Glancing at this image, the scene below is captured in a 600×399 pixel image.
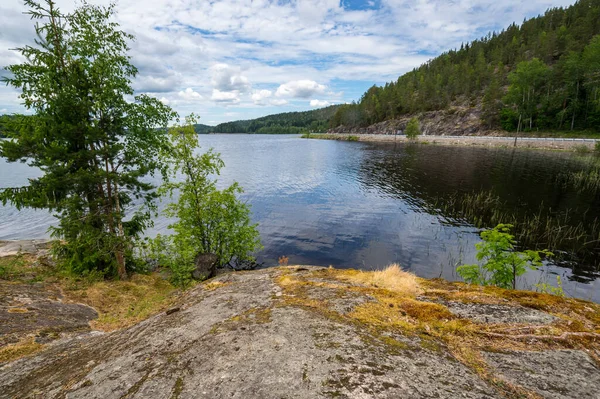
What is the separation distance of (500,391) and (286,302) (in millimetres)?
4950

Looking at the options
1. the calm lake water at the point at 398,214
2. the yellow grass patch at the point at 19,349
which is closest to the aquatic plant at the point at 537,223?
the calm lake water at the point at 398,214

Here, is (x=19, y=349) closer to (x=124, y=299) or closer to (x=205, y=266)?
(x=124, y=299)

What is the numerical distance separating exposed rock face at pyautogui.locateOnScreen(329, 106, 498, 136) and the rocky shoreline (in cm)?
12112

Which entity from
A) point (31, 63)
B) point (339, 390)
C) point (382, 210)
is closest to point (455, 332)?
point (339, 390)

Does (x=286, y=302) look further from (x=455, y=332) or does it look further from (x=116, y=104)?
(x=116, y=104)

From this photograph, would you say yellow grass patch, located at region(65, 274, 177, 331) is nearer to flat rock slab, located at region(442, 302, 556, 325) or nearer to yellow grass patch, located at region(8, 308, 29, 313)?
yellow grass patch, located at region(8, 308, 29, 313)

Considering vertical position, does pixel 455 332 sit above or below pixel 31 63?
below

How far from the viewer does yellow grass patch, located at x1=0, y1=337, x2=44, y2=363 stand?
6.79m

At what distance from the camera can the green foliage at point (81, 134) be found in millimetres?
12359

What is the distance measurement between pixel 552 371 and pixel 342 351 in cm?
350

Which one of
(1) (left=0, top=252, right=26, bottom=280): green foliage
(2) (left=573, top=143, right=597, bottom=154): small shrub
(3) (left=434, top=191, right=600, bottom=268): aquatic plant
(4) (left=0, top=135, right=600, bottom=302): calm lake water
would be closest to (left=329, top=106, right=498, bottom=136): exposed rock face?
(2) (left=573, top=143, right=597, bottom=154): small shrub

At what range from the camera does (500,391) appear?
4.20 m

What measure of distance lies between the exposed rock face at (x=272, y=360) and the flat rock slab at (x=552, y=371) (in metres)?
0.02

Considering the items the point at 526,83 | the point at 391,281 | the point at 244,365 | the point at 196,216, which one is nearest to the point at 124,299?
the point at 196,216
